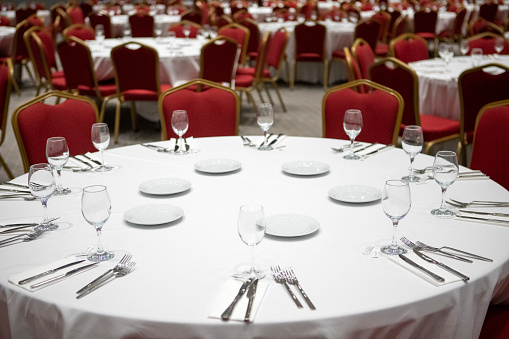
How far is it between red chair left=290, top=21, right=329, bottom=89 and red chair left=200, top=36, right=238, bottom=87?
2530 millimetres

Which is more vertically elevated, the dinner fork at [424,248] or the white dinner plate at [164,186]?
the dinner fork at [424,248]

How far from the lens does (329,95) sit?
3.41 m

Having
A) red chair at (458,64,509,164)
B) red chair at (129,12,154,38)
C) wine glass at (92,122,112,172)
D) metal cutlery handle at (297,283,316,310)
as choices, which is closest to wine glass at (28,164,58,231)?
wine glass at (92,122,112,172)

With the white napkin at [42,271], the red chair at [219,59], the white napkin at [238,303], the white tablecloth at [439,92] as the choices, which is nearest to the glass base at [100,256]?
the white napkin at [42,271]

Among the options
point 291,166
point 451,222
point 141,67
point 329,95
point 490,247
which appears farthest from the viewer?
point 141,67

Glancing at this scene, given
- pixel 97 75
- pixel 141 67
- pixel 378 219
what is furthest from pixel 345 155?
pixel 97 75

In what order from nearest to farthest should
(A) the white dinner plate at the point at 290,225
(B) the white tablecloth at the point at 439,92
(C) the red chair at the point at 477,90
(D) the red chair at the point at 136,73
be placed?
1. (A) the white dinner plate at the point at 290,225
2. (C) the red chair at the point at 477,90
3. (B) the white tablecloth at the point at 439,92
4. (D) the red chair at the point at 136,73

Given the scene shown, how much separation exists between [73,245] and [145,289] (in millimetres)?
374

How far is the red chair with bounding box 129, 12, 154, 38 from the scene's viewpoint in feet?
31.4

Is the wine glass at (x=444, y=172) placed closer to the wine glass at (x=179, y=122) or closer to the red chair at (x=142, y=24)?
the wine glass at (x=179, y=122)

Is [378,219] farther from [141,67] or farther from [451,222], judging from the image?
[141,67]

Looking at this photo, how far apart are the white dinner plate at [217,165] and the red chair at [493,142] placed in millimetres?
1262

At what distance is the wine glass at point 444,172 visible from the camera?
6.00 feet

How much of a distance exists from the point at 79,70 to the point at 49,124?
2.75 meters
